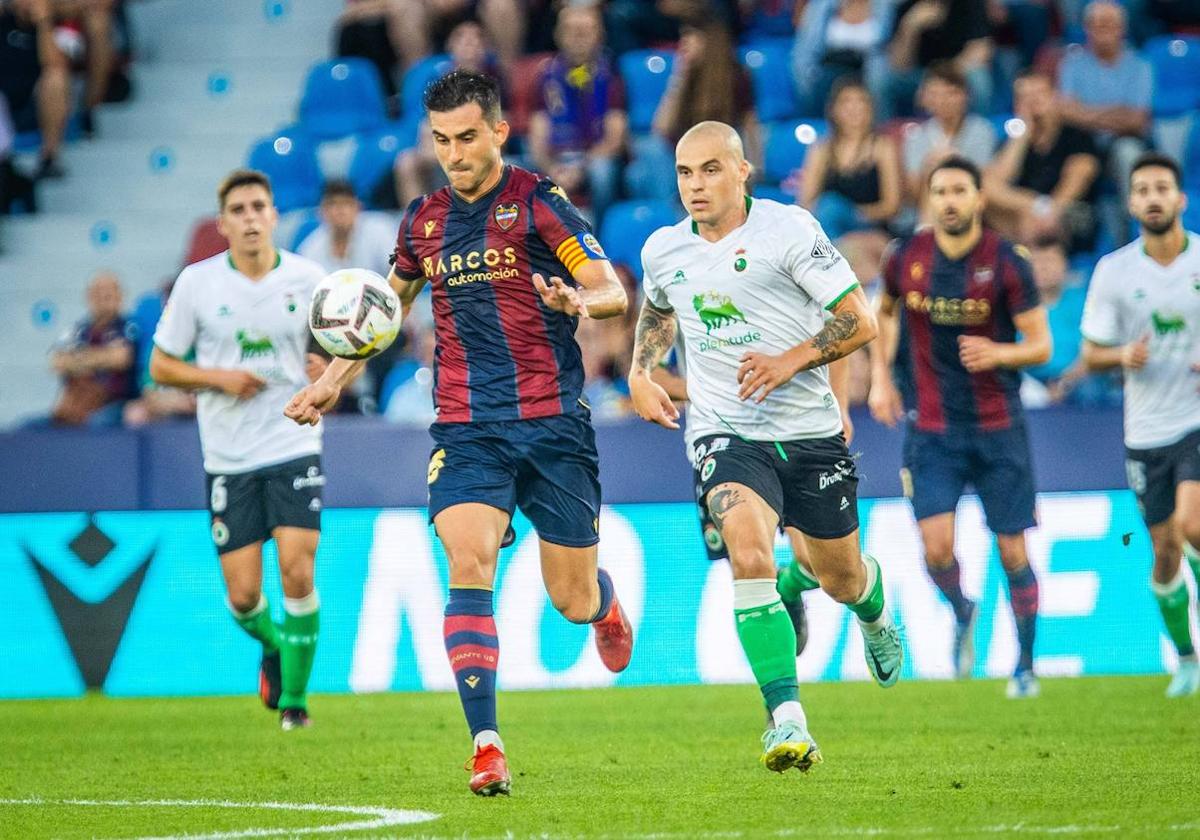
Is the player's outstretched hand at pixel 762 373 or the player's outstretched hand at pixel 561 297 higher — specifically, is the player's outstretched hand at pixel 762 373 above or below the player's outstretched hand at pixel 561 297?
below

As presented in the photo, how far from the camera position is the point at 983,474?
11.0 m

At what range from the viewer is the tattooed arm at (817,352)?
7.21 m

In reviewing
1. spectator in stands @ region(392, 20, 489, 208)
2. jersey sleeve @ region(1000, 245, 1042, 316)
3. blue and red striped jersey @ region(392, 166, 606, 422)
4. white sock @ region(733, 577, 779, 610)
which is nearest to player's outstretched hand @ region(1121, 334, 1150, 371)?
jersey sleeve @ region(1000, 245, 1042, 316)

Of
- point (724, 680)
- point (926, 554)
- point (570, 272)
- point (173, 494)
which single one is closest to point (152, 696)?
point (173, 494)

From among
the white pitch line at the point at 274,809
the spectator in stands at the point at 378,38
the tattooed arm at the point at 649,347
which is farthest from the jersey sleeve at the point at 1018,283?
the spectator in stands at the point at 378,38

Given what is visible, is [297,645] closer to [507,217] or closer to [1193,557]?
[507,217]

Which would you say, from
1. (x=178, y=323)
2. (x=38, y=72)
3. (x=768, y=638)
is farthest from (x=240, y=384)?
(x=38, y=72)

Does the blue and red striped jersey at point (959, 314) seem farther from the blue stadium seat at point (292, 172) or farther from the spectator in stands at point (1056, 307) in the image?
the blue stadium seat at point (292, 172)

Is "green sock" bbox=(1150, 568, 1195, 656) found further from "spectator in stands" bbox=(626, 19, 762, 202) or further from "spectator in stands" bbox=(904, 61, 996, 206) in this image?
"spectator in stands" bbox=(626, 19, 762, 202)

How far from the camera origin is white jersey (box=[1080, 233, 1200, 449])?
34.9ft

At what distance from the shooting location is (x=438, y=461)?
741 centimetres

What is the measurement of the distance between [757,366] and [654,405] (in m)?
0.43

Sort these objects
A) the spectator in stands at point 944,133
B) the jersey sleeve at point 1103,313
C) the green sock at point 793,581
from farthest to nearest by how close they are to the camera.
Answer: the spectator in stands at point 944,133 < the jersey sleeve at point 1103,313 < the green sock at point 793,581

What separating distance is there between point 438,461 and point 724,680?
5.15 m
